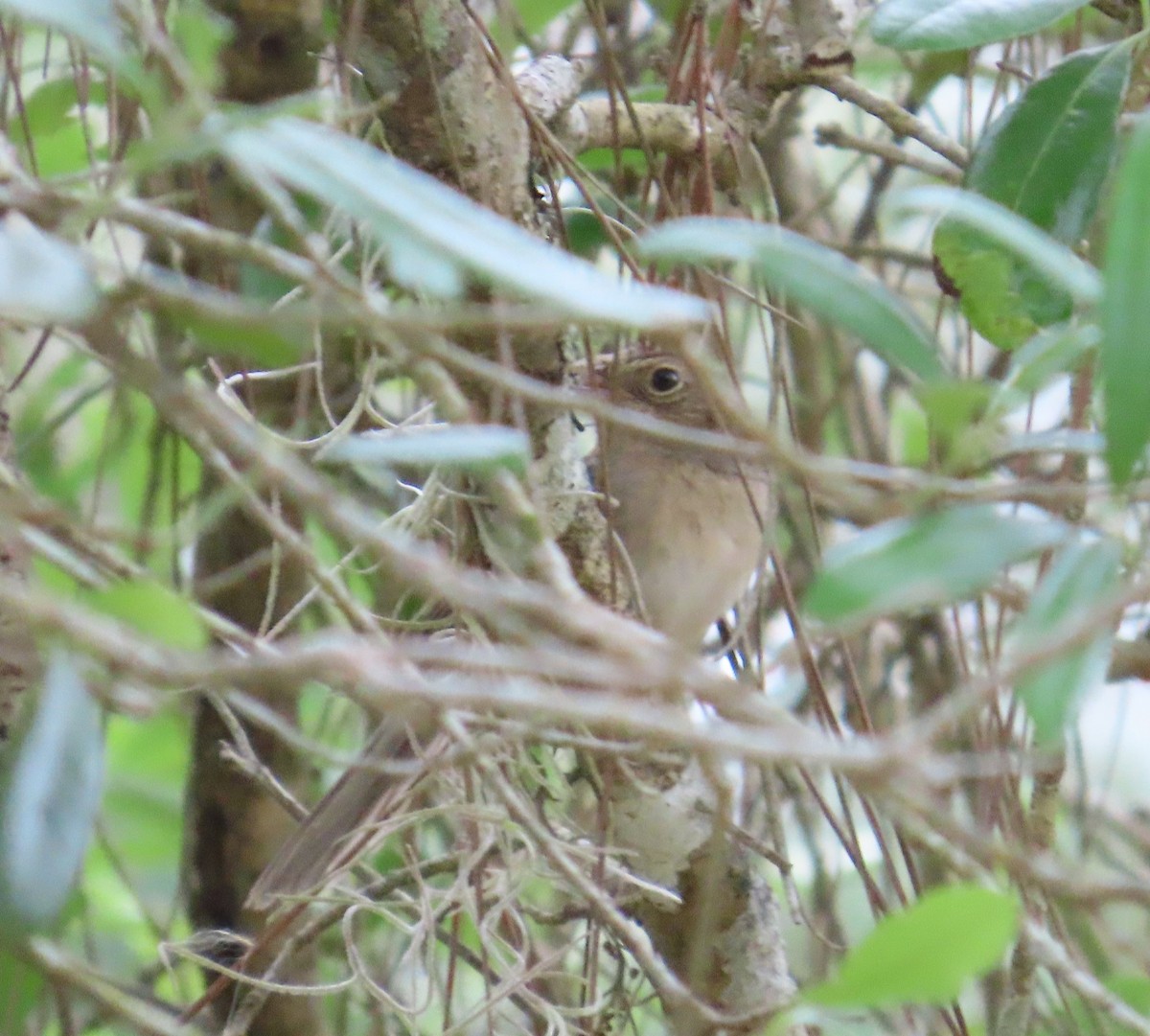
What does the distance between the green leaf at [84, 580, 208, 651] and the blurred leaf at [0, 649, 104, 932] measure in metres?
0.05

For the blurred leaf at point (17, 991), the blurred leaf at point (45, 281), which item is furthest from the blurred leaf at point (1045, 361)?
the blurred leaf at point (17, 991)

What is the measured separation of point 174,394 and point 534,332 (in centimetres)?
70

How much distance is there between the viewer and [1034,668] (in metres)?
0.80

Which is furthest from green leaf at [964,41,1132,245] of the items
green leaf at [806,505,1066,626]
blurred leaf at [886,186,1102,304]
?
green leaf at [806,505,1066,626]

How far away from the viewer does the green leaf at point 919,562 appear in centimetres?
86

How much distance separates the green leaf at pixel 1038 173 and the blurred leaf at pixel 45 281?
832 mm

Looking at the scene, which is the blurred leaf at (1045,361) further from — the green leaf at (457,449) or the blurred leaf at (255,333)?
the blurred leaf at (255,333)

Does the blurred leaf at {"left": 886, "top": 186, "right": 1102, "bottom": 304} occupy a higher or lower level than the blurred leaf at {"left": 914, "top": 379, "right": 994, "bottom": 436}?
higher

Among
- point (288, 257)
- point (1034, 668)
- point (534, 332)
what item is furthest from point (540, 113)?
point (1034, 668)

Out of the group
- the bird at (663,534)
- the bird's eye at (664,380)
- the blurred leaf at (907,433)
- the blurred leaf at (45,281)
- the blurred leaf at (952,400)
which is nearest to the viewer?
the blurred leaf at (45,281)

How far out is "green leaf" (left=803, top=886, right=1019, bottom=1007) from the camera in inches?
32.4

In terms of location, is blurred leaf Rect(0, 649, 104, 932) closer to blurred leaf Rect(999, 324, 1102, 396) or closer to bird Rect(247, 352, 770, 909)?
blurred leaf Rect(999, 324, 1102, 396)

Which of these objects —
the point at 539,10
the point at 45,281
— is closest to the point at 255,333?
the point at 45,281

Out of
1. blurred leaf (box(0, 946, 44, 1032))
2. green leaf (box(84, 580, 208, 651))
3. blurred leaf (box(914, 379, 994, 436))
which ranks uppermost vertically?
blurred leaf (box(914, 379, 994, 436))
